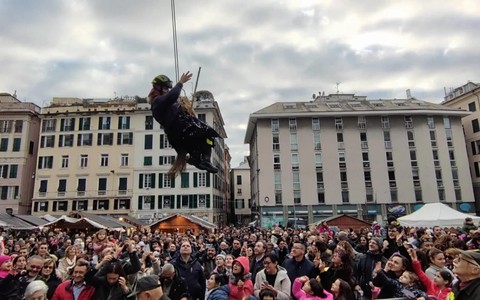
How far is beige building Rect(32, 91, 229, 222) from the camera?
1623 inches

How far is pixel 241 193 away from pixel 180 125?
219 feet

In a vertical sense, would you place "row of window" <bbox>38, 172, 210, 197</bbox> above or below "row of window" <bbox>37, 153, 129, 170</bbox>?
below

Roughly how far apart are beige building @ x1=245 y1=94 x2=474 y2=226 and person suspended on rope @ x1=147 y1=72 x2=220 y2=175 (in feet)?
109

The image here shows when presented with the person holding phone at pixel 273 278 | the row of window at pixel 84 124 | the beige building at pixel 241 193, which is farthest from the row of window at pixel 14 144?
the person holding phone at pixel 273 278

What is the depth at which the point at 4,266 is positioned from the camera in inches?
201

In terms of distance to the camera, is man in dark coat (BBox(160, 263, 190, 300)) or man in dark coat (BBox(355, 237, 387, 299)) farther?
man in dark coat (BBox(355, 237, 387, 299))

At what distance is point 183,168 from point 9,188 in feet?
145

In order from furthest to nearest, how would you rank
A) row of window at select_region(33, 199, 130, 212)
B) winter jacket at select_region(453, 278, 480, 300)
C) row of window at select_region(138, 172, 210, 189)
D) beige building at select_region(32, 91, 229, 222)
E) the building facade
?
the building facade < row of window at select_region(33, 199, 130, 212) < row of window at select_region(138, 172, 210, 189) < beige building at select_region(32, 91, 229, 222) < winter jacket at select_region(453, 278, 480, 300)

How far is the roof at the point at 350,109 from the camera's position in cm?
4247

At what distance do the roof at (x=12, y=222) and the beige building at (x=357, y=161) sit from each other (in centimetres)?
2583

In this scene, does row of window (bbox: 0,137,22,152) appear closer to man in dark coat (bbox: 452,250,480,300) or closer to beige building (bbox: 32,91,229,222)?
beige building (bbox: 32,91,229,222)

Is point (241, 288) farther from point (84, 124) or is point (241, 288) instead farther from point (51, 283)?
point (84, 124)

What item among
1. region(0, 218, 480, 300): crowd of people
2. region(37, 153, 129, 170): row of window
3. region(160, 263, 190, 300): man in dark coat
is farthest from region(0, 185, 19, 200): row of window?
region(160, 263, 190, 300): man in dark coat

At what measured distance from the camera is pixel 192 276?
6.03 m
